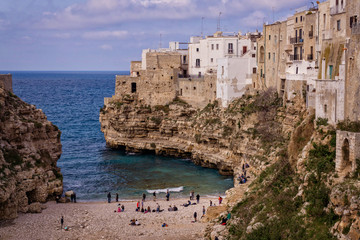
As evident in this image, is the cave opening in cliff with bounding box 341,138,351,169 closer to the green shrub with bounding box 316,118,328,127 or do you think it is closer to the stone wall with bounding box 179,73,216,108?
the green shrub with bounding box 316,118,328,127

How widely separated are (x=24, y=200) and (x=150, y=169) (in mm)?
18641

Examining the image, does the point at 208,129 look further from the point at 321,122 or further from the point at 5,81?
the point at 321,122

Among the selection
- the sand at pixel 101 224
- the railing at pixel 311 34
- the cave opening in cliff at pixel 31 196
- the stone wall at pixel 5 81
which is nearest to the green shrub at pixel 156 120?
the stone wall at pixel 5 81

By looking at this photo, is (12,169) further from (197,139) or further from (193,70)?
(193,70)

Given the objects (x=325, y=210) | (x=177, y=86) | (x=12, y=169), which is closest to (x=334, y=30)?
(x=325, y=210)

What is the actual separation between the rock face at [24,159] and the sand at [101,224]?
4.06 feet

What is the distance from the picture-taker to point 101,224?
3641 centimetres

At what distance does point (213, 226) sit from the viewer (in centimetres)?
3105

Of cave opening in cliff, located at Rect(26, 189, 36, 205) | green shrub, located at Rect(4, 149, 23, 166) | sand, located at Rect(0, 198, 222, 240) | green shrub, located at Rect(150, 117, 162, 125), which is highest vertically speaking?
green shrub, located at Rect(150, 117, 162, 125)

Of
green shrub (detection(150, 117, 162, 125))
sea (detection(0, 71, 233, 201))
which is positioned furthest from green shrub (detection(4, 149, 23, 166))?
green shrub (detection(150, 117, 162, 125))

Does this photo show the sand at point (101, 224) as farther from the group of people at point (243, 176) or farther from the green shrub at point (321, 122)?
the green shrub at point (321, 122)

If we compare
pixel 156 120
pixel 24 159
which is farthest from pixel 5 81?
pixel 156 120

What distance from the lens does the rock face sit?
36.8 metres

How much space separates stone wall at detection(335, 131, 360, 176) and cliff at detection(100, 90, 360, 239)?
464 mm
